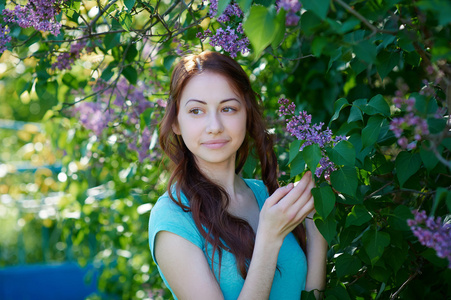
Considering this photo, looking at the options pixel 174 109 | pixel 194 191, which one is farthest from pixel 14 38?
pixel 194 191

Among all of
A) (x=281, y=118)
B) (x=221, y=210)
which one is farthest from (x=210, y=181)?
(x=281, y=118)

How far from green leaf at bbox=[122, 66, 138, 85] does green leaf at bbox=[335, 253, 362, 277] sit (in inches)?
46.7

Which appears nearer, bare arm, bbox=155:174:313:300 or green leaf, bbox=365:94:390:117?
green leaf, bbox=365:94:390:117

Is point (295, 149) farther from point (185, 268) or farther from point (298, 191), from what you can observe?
point (185, 268)

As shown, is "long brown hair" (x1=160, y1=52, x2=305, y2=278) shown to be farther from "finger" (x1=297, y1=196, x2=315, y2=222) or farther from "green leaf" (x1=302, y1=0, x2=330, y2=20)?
"green leaf" (x1=302, y1=0, x2=330, y2=20)

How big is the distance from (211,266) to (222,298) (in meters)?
→ 0.11

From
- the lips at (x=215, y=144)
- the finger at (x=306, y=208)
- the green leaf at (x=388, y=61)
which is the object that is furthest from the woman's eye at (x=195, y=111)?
the green leaf at (x=388, y=61)

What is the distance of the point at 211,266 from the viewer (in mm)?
1502

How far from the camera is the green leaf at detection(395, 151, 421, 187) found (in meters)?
1.30

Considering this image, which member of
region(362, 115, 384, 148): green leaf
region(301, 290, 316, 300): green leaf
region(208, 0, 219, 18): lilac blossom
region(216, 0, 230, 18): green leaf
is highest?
region(216, 0, 230, 18): green leaf

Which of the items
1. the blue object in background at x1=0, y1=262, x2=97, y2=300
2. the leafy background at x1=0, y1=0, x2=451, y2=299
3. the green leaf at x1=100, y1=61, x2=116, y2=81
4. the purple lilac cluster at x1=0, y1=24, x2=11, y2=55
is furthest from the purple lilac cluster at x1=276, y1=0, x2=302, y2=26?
the blue object in background at x1=0, y1=262, x2=97, y2=300

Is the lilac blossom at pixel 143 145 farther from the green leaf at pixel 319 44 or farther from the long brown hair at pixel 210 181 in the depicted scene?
the green leaf at pixel 319 44

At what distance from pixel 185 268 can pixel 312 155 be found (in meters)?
0.53

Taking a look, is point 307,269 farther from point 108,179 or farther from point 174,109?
point 108,179
